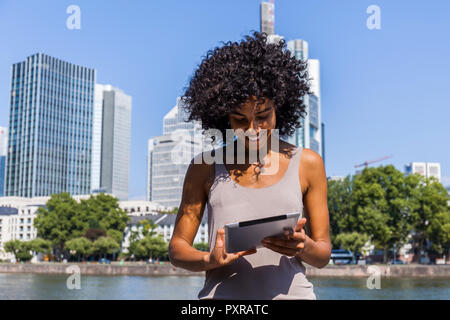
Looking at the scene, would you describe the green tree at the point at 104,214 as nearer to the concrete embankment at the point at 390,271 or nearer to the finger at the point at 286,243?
the concrete embankment at the point at 390,271

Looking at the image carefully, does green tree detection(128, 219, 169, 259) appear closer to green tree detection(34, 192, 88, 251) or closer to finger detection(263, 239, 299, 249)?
green tree detection(34, 192, 88, 251)

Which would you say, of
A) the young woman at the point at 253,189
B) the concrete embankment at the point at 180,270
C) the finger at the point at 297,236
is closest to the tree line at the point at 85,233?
the concrete embankment at the point at 180,270

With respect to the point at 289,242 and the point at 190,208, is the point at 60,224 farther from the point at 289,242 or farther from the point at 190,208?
the point at 289,242

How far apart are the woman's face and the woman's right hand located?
62 centimetres

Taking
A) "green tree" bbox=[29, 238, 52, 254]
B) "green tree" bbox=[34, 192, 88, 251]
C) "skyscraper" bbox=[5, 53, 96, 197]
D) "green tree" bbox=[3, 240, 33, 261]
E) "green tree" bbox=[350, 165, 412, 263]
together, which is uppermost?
"skyscraper" bbox=[5, 53, 96, 197]

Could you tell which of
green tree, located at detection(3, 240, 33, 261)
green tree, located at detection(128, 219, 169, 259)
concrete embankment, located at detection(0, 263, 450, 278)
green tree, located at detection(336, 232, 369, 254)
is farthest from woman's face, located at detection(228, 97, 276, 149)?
green tree, located at detection(3, 240, 33, 261)

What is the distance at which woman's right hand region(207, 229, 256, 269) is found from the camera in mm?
2295

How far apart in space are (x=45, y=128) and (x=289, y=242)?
18101 cm

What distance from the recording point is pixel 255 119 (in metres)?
2.72

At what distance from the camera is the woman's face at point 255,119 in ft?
8.87

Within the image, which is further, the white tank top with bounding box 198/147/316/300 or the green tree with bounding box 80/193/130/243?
the green tree with bounding box 80/193/130/243

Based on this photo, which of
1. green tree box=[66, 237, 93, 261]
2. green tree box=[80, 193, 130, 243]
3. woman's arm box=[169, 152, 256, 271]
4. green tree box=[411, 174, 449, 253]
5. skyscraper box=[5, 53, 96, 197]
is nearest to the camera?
woman's arm box=[169, 152, 256, 271]
